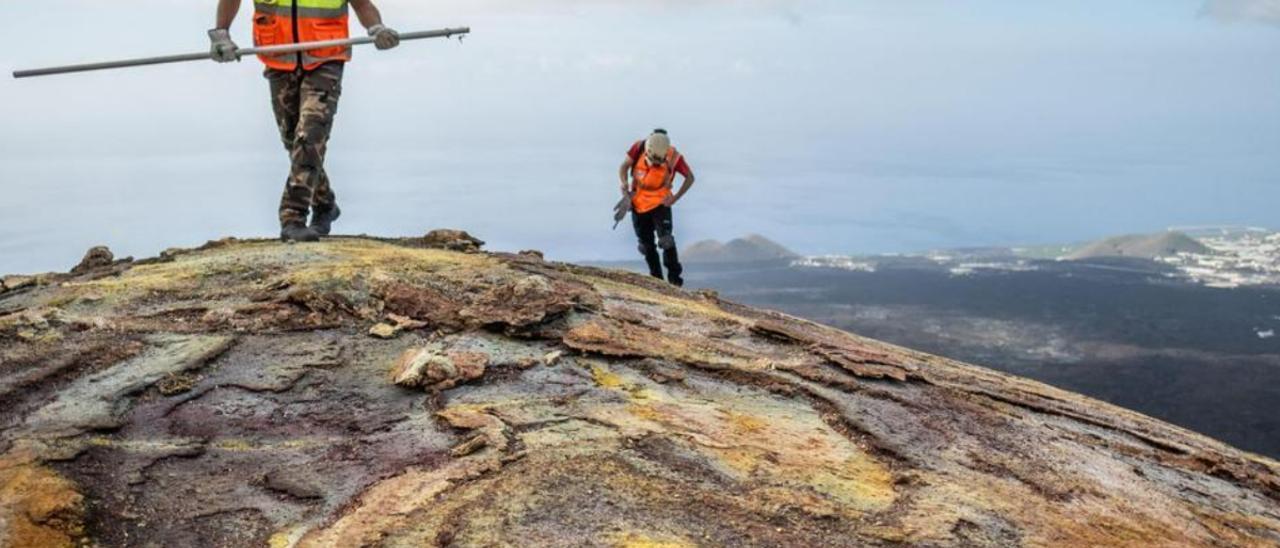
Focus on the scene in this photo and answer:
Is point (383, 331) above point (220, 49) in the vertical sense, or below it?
below

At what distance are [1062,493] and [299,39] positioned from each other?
7.89 m

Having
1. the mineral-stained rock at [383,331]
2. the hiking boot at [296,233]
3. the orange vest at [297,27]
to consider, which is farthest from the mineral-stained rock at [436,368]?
the orange vest at [297,27]

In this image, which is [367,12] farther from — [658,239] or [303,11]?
[658,239]

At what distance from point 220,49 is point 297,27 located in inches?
29.2

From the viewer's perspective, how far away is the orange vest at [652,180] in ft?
49.8

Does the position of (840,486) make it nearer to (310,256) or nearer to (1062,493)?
(1062,493)

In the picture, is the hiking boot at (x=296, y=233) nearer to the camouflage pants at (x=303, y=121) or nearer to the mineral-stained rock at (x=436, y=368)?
the camouflage pants at (x=303, y=121)

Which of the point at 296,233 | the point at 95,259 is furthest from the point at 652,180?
the point at 95,259

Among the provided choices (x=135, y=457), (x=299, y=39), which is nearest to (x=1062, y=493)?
(x=135, y=457)

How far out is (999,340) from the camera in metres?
50.8

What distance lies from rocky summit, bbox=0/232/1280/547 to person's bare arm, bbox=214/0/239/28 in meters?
2.31

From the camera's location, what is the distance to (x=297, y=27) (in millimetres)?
10398

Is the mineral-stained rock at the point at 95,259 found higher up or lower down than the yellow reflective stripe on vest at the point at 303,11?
lower down

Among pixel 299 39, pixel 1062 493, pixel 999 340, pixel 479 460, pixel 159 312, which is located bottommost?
pixel 999 340
